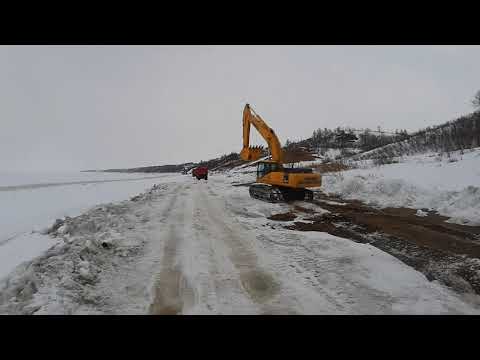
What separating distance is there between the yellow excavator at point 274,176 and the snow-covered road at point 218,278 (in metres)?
5.39

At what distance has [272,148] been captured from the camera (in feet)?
47.7

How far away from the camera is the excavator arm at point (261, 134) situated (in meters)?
14.4

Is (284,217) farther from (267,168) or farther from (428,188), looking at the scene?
(428,188)

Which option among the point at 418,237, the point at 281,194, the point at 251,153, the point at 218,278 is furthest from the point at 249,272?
the point at 251,153

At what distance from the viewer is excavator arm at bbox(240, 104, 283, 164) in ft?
47.4

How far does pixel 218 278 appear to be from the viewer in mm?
4227

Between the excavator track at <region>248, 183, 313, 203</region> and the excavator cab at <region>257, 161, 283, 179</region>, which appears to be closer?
the excavator track at <region>248, 183, 313, 203</region>

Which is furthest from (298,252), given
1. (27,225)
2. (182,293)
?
(27,225)

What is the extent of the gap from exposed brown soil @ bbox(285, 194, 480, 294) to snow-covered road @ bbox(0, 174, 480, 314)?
0.43 metres

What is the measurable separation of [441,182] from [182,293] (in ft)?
36.7

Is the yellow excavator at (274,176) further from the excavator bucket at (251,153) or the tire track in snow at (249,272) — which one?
the tire track in snow at (249,272)

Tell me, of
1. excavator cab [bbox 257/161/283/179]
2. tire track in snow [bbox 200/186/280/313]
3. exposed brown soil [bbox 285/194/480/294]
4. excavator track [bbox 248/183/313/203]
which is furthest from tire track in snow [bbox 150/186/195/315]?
excavator cab [bbox 257/161/283/179]

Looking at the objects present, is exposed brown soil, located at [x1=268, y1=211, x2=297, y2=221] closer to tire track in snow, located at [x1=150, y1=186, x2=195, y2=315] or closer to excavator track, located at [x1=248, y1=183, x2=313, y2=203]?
excavator track, located at [x1=248, y1=183, x2=313, y2=203]
